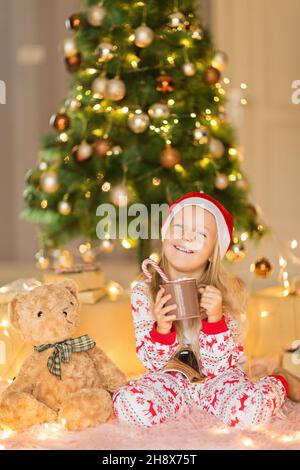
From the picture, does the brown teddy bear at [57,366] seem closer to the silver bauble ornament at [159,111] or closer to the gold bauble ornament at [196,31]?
the silver bauble ornament at [159,111]

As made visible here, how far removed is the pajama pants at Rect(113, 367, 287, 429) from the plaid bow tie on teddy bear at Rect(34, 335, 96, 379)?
15 cm

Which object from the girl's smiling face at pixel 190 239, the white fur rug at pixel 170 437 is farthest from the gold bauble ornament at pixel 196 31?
the white fur rug at pixel 170 437

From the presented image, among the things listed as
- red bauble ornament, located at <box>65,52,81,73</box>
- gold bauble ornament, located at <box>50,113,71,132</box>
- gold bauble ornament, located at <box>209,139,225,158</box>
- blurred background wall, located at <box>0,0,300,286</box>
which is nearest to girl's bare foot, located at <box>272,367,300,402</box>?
gold bauble ornament, located at <box>209,139,225,158</box>

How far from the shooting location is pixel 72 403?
4.94 ft

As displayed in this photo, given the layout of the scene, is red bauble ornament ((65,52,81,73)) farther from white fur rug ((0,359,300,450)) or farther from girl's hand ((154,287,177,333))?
white fur rug ((0,359,300,450))

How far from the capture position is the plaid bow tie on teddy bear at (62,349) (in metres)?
1.60

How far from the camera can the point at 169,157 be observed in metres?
2.07

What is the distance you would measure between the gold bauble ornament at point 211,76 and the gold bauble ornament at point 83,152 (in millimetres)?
420

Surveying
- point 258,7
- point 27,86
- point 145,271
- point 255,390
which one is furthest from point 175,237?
point 27,86

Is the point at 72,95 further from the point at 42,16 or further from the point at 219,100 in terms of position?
the point at 42,16

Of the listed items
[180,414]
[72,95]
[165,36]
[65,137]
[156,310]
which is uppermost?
[165,36]

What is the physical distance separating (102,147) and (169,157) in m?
0.21

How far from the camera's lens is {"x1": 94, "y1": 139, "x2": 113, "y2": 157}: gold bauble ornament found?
2.10m

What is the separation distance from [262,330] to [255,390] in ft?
2.01
